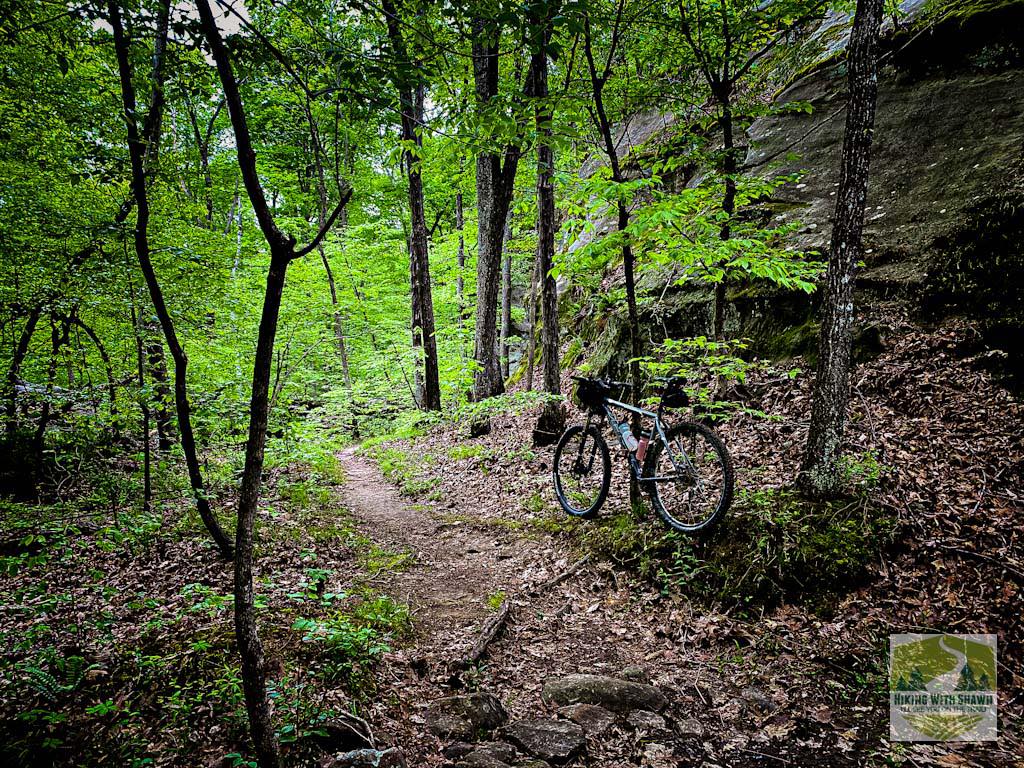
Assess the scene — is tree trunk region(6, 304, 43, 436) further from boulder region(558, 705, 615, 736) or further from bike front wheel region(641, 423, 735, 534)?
bike front wheel region(641, 423, 735, 534)

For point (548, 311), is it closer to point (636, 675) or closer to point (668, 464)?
point (668, 464)

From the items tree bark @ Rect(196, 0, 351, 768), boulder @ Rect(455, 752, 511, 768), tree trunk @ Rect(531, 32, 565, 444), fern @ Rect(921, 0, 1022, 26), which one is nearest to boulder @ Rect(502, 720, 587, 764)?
boulder @ Rect(455, 752, 511, 768)

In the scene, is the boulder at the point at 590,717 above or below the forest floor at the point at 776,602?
below

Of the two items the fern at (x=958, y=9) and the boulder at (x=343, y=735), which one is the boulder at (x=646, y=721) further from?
the fern at (x=958, y=9)

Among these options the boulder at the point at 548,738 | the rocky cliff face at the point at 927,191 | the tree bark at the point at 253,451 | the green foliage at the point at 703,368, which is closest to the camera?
the tree bark at the point at 253,451

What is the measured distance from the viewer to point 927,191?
20.7 ft

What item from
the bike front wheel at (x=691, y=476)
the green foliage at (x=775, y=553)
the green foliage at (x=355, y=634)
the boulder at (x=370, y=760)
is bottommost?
the boulder at (x=370, y=760)

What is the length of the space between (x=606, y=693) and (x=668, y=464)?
7.93ft

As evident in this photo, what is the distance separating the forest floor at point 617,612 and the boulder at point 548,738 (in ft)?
0.23

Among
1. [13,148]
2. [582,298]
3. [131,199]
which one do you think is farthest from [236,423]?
[582,298]

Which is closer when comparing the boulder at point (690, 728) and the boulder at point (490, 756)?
the boulder at point (490, 756)

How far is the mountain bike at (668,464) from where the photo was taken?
4.43m

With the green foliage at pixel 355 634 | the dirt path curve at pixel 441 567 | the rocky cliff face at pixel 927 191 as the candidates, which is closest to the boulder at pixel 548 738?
the dirt path curve at pixel 441 567

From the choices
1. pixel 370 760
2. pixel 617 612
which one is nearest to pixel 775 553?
pixel 617 612
